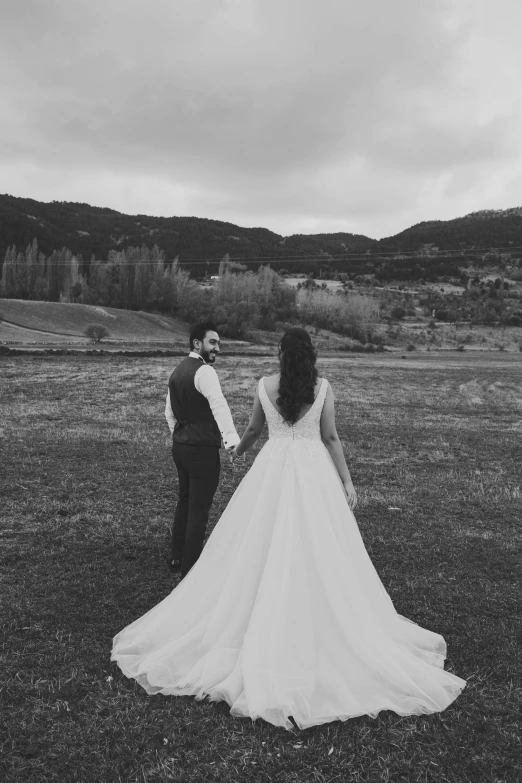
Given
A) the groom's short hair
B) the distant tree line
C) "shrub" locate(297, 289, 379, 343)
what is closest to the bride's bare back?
the groom's short hair

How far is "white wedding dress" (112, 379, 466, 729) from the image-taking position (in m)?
4.51

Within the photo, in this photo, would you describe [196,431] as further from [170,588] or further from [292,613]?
[292,613]

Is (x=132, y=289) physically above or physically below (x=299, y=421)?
above

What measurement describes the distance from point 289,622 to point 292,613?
0.07 meters

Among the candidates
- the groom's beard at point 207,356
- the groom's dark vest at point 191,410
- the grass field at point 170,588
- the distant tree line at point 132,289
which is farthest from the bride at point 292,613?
the distant tree line at point 132,289

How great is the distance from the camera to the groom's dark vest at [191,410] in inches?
271

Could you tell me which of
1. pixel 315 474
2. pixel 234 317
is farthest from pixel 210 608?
pixel 234 317

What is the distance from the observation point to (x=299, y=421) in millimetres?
5457

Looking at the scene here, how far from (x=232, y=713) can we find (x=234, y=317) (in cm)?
9866

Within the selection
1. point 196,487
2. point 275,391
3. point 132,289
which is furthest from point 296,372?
point 132,289

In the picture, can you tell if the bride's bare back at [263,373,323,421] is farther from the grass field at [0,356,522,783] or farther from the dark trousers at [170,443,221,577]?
the grass field at [0,356,522,783]

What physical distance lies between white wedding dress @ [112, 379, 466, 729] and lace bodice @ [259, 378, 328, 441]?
1 cm

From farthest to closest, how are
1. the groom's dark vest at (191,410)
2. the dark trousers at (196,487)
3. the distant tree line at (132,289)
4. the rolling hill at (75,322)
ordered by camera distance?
the distant tree line at (132,289)
the rolling hill at (75,322)
the dark trousers at (196,487)
the groom's dark vest at (191,410)

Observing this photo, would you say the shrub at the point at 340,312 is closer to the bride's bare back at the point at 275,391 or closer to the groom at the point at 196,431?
the groom at the point at 196,431
